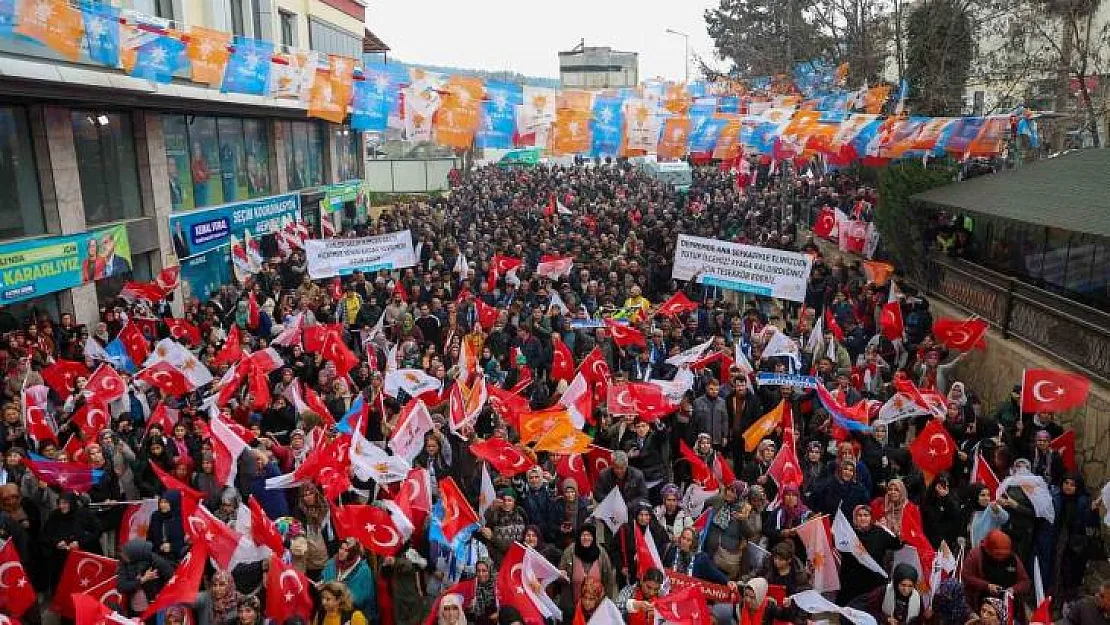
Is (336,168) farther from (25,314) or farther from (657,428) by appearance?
(657,428)

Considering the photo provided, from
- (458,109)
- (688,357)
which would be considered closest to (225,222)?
(458,109)

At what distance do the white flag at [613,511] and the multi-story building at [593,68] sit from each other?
10338cm

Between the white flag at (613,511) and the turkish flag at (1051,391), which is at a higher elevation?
the turkish flag at (1051,391)

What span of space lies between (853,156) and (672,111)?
13.0 ft

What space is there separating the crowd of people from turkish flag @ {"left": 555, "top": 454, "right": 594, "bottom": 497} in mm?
48

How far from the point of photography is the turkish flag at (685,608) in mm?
5930

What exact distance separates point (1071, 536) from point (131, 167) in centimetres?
A: 1829

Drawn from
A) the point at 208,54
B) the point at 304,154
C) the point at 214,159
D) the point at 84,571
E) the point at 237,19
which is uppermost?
the point at 237,19

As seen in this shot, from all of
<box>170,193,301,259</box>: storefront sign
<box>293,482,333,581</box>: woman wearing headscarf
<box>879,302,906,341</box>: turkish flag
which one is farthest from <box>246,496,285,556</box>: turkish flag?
<box>170,193,301,259</box>: storefront sign

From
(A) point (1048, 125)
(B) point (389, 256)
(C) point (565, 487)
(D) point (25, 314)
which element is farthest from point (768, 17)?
(C) point (565, 487)

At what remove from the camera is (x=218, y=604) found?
6.56 metres

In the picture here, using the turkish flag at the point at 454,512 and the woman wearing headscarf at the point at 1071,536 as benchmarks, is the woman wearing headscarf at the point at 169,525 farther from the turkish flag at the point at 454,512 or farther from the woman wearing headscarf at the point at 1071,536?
the woman wearing headscarf at the point at 1071,536

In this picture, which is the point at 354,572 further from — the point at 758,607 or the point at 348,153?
the point at 348,153

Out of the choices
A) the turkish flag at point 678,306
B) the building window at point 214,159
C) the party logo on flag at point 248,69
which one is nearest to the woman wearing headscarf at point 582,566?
the turkish flag at point 678,306
